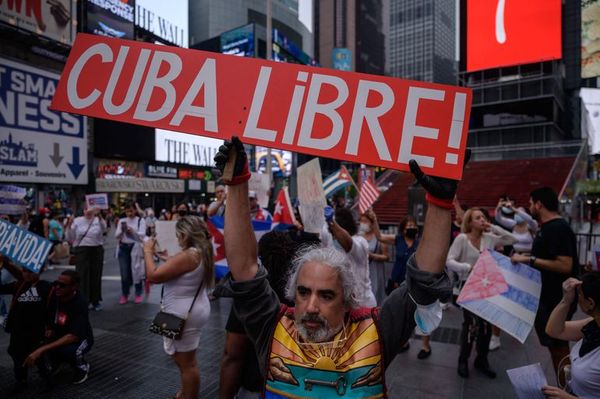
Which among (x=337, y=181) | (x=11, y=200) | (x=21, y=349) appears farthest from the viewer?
(x=337, y=181)

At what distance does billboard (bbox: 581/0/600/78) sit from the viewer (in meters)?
31.6

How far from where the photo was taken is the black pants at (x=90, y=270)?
6.84m

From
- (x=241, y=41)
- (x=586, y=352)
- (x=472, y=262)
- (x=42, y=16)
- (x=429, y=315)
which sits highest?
(x=241, y=41)

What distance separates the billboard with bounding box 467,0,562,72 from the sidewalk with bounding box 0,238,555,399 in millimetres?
29080

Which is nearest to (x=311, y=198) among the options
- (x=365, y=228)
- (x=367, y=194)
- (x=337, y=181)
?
(x=365, y=228)

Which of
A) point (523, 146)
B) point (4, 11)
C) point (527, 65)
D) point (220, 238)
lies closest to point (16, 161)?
point (4, 11)

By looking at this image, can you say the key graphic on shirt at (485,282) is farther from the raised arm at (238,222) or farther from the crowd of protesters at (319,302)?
the raised arm at (238,222)

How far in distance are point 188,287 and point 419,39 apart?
15939 centimetres

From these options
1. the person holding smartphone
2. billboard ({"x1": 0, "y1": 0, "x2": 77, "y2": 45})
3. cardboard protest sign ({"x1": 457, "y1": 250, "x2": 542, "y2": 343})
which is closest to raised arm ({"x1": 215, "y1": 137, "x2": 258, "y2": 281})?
cardboard protest sign ({"x1": 457, "y1": 250, "x2": 542, "y2": 343})

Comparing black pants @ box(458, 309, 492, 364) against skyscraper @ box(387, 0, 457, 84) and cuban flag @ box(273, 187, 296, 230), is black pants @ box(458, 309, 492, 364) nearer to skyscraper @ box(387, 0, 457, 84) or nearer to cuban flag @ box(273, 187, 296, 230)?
cuban flag @ box(273, 187, 296, 230)

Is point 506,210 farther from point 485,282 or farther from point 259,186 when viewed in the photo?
point 259,186

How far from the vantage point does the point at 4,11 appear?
16.4 ft

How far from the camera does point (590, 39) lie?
3203 centimetres

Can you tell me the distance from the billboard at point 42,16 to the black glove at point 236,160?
505cm
